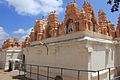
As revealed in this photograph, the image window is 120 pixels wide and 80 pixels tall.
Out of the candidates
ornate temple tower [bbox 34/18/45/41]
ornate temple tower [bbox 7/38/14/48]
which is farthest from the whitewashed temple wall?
ornate temple tower [bbox 34/18/45/41]

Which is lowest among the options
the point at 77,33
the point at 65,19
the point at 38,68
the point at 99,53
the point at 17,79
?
the point at 17,79

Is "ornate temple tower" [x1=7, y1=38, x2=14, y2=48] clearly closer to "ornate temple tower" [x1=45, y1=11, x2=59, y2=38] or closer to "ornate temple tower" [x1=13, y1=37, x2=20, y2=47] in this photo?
"ornate temple tower" [x1=13, y1=37, x2=20, y2=47]

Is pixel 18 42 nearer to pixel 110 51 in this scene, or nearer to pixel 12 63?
pixel 12 63

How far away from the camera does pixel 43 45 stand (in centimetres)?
1459

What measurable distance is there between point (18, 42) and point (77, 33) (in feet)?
59.1

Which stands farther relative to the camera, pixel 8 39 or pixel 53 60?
pixel 8 39

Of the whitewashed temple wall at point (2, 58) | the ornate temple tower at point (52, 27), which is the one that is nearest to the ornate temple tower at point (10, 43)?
the whitewashed temple wall at point (2, 58)

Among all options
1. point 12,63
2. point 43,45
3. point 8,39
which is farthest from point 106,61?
point 8,39

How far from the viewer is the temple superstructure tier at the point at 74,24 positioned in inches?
476

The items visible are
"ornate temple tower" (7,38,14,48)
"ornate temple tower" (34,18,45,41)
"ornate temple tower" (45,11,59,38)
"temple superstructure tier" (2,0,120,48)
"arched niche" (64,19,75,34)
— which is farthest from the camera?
"ornate temple tower" (7,38,14,48)

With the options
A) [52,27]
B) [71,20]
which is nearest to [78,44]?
[71,20]

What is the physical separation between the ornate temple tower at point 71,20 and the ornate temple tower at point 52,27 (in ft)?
2.33

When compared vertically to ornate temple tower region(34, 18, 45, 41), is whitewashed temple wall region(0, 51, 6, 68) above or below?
below

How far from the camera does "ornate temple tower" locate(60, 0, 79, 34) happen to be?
12.5m
